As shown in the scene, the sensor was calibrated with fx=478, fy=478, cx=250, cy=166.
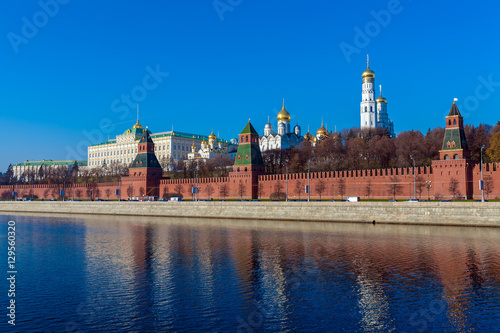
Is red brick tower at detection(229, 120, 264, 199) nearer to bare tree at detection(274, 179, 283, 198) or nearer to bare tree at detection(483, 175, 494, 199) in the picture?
bare tree at detection(274, 179, 283, 198)

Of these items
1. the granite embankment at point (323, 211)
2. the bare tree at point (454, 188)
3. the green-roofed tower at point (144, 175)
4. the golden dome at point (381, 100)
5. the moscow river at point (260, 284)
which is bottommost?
the moscow river at point (260, 284)

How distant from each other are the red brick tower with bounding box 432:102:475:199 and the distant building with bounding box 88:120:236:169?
64.5 metres

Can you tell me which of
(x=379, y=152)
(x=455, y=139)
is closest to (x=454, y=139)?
(x=455, y=139)

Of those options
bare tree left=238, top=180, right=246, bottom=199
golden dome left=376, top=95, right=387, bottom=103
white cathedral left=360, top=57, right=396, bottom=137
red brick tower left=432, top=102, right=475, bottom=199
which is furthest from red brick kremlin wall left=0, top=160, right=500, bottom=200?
golden dome left=376, top=95, right=387, bottom=103

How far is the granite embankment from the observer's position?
2753 cm

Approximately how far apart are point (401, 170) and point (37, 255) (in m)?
31.7

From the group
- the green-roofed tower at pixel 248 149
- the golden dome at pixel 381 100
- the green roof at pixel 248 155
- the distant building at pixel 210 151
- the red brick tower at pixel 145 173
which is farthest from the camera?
the distant building at pixel 210 151

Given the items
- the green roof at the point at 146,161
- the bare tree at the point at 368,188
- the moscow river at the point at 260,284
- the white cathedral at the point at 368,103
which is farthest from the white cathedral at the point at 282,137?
the moscow river at the point at 260,284

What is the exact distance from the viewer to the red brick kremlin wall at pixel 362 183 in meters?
38.2

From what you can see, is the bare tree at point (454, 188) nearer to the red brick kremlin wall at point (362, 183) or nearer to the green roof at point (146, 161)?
the red brick kremlin wall at point (362, 183)

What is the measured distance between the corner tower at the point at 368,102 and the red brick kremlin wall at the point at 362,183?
133ft

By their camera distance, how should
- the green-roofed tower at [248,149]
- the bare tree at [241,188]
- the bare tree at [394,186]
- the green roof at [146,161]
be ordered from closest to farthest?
the bare tree at [394,186] → the bare tree at [241,188] → the green-roofed tower at [248,149] → the green roof at [146,161]

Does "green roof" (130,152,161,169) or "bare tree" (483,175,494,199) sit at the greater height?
"green roof" (130,152,161,169)

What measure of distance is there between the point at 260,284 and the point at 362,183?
31.6 meters
